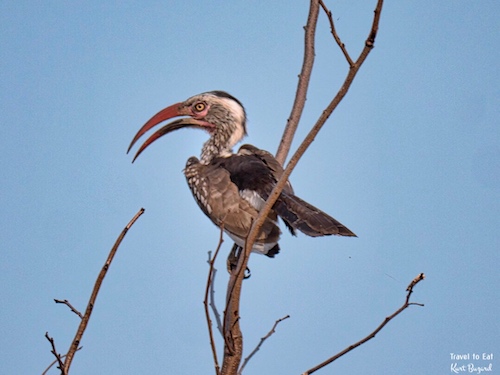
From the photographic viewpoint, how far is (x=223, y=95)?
552 centimetres

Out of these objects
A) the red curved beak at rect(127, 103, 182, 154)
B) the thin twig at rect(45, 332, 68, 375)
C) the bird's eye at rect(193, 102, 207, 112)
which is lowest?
the thin twig at rect(45, 332, 68, 375)

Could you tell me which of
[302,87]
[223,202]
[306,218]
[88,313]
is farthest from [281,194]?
[88,313]

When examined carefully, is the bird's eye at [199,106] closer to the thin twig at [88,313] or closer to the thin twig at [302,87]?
the thin twig at [302,87]

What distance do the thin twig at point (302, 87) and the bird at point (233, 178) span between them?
0.12m

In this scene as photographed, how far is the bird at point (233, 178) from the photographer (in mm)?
3764

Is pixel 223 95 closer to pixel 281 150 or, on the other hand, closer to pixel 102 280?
pixel 281 150

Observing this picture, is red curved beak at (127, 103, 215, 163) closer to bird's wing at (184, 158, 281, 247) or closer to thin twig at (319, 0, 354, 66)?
bird's wing at (184, 158, 281, 247)

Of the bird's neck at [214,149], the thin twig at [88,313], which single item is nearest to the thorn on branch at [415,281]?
the thin twig at [88,313]

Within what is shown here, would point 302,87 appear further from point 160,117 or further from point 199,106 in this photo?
point 160,117

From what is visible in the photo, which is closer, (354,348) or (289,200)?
(354,348)

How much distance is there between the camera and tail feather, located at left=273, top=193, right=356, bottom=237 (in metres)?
3.45

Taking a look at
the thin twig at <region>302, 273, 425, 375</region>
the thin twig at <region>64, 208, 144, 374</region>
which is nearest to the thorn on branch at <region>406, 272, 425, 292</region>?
the thin twig at <region>302, 273, 425, 375</region>

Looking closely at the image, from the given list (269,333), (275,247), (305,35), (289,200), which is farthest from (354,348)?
(305,35)

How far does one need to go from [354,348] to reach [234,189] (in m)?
2.06
